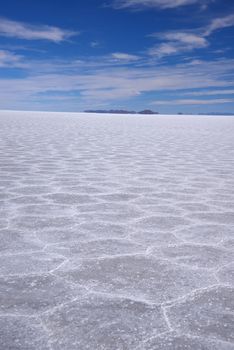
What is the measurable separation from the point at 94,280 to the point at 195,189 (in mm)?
3087

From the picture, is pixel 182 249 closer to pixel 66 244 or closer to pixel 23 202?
pixel 66 244

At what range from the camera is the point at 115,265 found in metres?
2.79

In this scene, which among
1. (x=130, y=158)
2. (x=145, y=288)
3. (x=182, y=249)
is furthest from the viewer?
(x=130, y=158)

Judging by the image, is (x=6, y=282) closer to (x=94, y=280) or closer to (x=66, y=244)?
(x=94, y=280)

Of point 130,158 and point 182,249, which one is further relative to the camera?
point 130,158

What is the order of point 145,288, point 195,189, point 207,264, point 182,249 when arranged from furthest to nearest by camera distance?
point 195,189 → point 182,249 → point 207,264 → point 145,288

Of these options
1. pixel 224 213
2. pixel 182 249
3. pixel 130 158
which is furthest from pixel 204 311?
pixel 130 158

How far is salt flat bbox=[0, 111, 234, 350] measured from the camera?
1963mm

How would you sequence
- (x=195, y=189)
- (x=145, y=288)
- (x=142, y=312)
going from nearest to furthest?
(x=142, y=312) → (x=145, y=288) → (x=195, y=189)

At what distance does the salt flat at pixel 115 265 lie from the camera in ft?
6.44

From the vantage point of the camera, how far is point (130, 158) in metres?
8.72

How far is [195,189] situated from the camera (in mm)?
5395

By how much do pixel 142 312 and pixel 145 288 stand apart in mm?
303

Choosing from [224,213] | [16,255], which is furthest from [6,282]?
[224,213]
